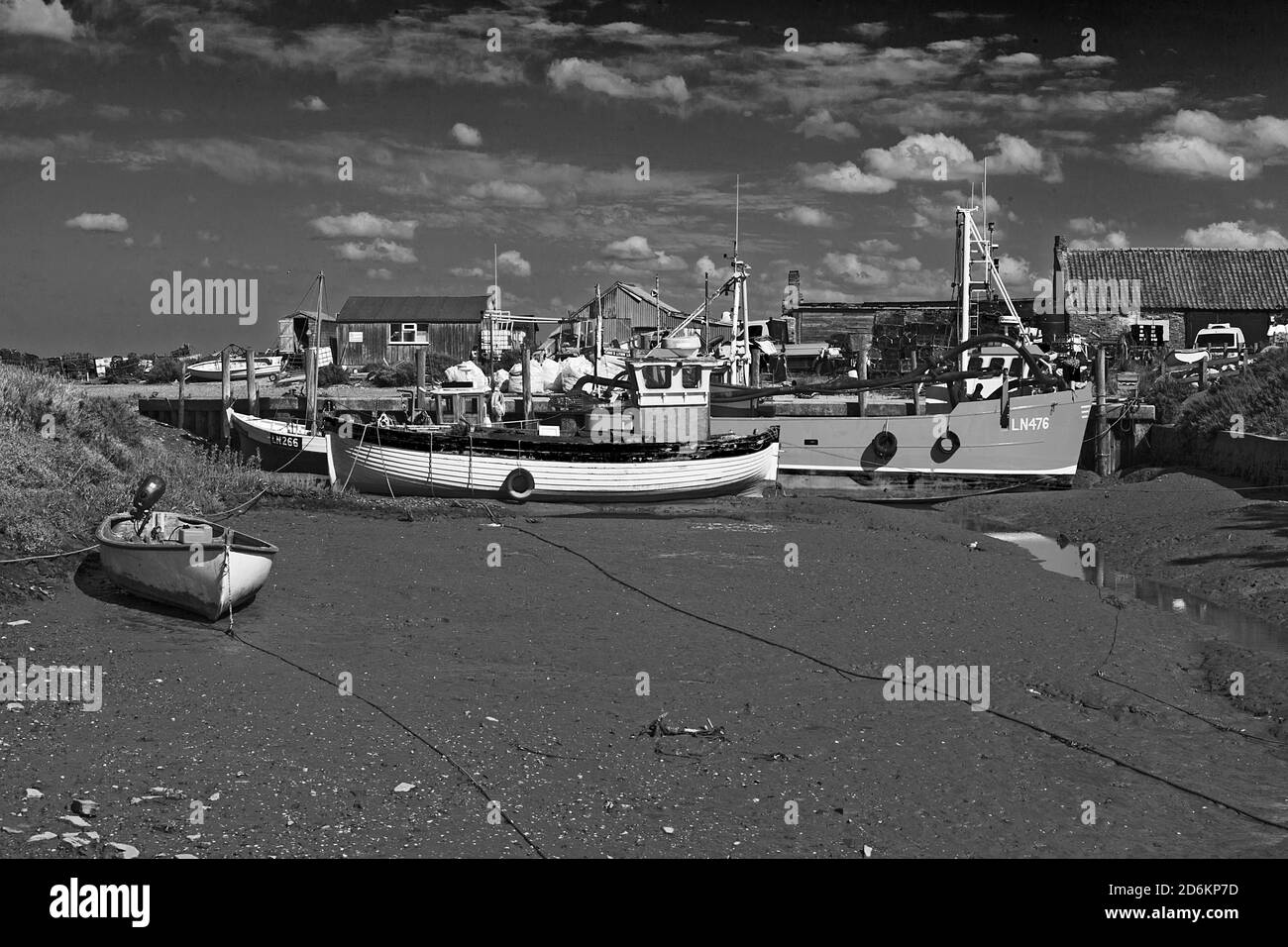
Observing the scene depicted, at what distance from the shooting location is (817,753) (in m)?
9.71

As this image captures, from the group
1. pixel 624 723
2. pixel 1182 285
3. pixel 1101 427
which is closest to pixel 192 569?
pixel 624 723

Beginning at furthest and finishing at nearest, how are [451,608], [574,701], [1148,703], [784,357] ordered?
[784,357] → [451,608] → [1148,703] → [574,701]

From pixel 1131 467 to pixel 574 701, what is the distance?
947 inches

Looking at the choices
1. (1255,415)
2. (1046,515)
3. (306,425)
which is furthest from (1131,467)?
(306,425)

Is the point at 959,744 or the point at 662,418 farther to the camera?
the point at 662,418

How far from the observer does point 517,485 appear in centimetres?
2575

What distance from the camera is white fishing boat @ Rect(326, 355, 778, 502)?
25594mm

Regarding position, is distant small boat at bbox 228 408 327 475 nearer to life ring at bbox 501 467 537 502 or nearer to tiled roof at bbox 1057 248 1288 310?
life ring at bbox 501 467 537 502

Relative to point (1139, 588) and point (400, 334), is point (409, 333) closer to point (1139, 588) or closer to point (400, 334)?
point (400, 334)

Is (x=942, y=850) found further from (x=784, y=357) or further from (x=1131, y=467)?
(x=784, y=357)

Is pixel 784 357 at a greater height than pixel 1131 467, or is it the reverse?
pixel 784 357

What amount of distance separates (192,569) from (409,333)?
165ft

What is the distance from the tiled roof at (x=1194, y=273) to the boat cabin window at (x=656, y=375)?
3410 centimetres

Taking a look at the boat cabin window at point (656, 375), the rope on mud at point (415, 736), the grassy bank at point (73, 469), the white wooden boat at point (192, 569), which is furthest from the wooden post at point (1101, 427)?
the rope on mud at point (415, 736)
